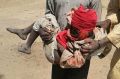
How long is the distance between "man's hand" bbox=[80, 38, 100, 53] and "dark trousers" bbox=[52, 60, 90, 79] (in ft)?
1.98

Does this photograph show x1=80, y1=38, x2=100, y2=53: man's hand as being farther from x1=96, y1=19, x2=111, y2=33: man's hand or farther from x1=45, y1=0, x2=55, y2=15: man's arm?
x1=45, y1=0, x2=55, y2=15: man's arm

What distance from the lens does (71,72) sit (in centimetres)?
373

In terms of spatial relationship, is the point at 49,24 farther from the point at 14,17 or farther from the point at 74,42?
the point at 14,17

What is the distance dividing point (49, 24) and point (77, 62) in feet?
1.62

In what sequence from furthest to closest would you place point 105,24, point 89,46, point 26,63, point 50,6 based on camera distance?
point 26,63 < point 50,6 < point 105,24 < point 89,46

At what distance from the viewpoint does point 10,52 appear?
21.5 feet

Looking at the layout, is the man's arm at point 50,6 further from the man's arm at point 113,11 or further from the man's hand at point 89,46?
the man's hand at point 89,46

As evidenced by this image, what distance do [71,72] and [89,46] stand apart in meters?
0.73

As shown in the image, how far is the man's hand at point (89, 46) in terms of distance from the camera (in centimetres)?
306

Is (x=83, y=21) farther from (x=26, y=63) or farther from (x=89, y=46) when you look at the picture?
(x=26, y=63)

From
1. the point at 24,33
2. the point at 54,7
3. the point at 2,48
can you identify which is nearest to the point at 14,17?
the point at 2,48

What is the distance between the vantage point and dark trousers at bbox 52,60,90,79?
3.72 meters

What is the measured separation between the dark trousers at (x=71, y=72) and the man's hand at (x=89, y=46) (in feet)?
1.98

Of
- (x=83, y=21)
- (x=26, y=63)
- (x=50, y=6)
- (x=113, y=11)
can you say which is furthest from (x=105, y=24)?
(x=26, y=63)
